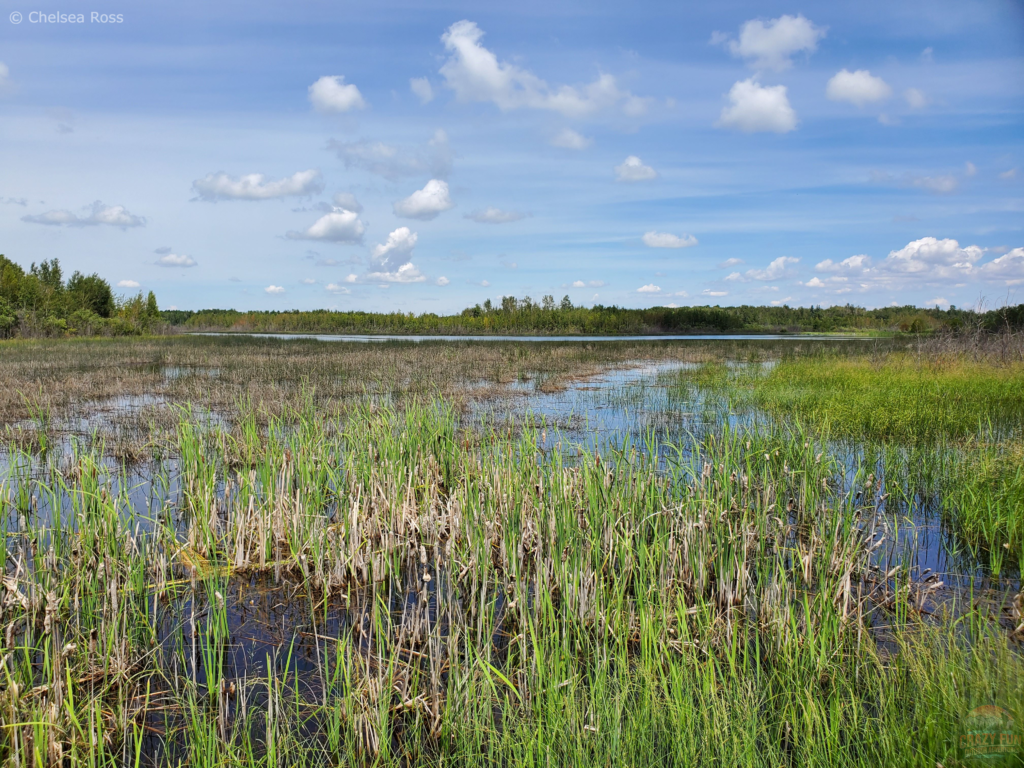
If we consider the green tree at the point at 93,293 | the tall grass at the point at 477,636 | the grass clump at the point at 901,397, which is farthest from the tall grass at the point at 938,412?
the green tree at the point at 93,293

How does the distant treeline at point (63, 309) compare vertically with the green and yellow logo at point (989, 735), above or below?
above

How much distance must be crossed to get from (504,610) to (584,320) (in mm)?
62921

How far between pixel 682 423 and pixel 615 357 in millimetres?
17683

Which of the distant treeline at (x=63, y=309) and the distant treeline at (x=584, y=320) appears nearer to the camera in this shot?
the distant treeline at (x=63, y=309)

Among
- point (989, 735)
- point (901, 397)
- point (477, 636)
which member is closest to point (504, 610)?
point (477, 636)

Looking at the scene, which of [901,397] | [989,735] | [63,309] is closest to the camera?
[989,735]

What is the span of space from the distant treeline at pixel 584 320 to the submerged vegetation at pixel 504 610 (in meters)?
55.5

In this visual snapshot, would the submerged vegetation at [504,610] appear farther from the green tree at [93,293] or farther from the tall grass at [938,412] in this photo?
the green tree at [93,293]

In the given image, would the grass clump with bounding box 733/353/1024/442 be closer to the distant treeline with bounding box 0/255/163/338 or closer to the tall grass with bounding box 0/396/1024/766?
the tall grass with bounding box 0/396/1024/766

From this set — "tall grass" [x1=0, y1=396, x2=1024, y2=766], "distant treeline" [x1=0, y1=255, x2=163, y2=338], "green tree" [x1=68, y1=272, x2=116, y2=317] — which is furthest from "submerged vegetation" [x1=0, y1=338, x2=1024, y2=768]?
"green tree" [x1=68, y1=272, x2=116, y2=317]

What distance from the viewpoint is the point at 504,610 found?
4383 mm

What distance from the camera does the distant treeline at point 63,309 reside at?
1743 inches

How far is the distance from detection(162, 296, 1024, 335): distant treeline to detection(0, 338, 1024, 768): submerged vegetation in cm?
5546

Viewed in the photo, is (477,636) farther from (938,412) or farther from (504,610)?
(938,412)
